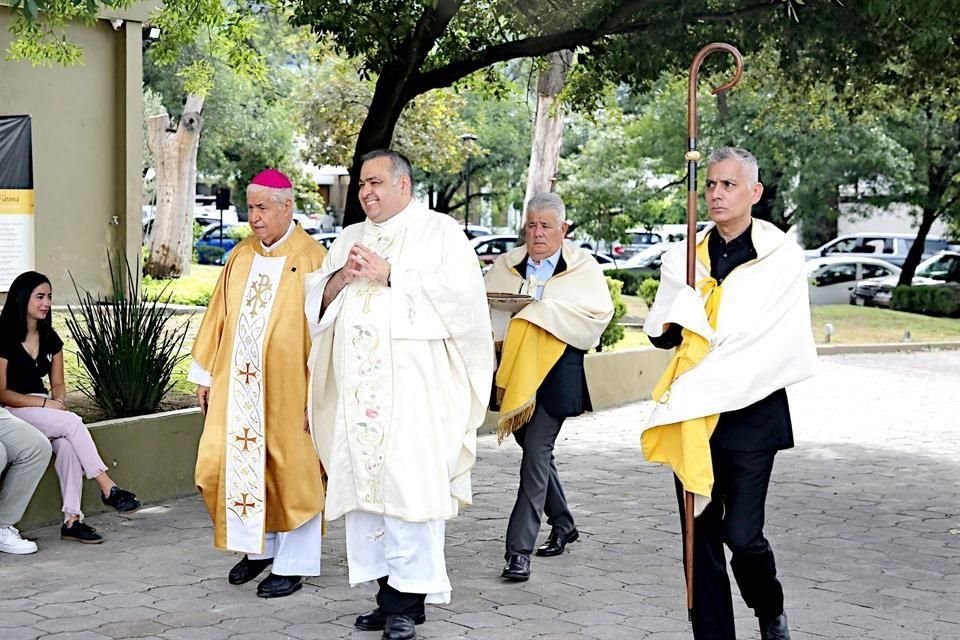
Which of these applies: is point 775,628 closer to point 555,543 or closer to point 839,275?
point 555,543

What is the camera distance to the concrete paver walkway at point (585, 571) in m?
6.12

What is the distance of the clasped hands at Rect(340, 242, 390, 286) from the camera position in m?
5.95

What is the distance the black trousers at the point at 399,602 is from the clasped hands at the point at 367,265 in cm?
132

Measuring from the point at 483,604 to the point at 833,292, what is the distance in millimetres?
27320

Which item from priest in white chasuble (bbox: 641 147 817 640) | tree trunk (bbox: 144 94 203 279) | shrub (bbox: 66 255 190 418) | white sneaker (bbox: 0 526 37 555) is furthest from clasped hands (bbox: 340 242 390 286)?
tree trunk (bbox: 144 94 203 279)

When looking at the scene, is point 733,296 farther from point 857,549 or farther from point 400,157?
point 857,549

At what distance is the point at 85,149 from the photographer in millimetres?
17234

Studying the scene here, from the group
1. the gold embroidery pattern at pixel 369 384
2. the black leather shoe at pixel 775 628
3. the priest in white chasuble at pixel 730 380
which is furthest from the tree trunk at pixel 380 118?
the black leather shoe at pixel 775 628

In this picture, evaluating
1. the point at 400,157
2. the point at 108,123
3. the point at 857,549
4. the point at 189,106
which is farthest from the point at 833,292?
the point at 400,157

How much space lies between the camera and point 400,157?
614 centimetres

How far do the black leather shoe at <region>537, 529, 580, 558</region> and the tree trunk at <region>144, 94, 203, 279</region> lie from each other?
17.7 metres

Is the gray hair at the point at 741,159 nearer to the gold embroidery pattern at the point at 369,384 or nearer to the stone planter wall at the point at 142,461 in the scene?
the gold embroidery pattern at the point at 369,384

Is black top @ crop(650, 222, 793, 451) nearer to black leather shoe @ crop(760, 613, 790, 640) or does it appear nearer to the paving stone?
black leather shoe @ crop(760, 613, 790, 640)

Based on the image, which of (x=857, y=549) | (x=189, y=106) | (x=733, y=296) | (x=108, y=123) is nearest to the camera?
(x=733, y=296)
